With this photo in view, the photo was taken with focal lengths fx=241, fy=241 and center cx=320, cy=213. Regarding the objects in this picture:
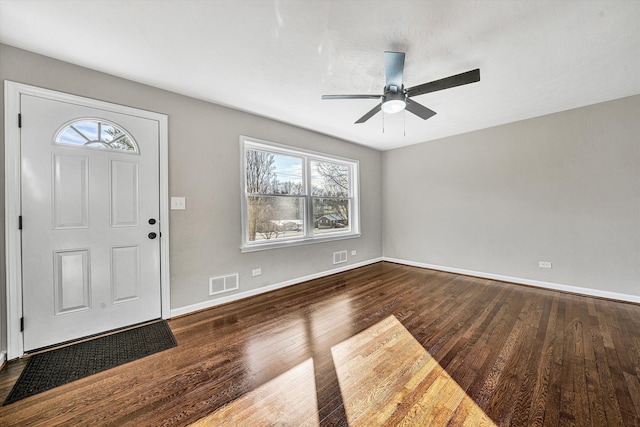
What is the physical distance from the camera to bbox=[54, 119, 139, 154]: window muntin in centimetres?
225

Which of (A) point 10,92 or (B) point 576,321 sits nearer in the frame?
(A) point 10,92

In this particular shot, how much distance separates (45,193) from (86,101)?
939 millimetres

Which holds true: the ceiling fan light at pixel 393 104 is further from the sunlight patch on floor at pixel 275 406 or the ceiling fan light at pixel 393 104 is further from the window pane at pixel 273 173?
the sunlight patch on floor at pixel 275 406

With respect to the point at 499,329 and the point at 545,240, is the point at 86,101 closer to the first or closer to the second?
the point at 499,329

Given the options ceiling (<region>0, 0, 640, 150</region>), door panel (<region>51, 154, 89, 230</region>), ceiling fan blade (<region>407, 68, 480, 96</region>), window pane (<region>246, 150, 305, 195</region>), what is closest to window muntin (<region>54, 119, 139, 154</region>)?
door panel (<region>51, 154, 89, 230</region>)

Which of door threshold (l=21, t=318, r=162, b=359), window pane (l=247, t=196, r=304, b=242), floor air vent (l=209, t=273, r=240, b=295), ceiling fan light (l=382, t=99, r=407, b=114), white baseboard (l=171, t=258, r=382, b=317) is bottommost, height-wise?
door threshold (l=21, t=318, r=162, b=359)

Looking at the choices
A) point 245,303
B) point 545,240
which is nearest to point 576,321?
point 545,240

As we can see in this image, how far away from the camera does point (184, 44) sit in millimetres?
2039

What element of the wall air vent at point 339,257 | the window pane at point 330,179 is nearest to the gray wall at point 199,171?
the window pane at point 330,179

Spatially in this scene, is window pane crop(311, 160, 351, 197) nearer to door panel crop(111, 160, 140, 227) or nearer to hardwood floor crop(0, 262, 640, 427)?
hardwood floor crop(0, 262, 640, 427)

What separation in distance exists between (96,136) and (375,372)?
3.33 m

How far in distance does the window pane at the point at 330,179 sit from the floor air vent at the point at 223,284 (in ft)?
6.44

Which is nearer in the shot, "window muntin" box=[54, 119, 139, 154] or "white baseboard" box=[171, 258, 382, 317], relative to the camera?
"window muntin" box=[54, 119, 139, 154]

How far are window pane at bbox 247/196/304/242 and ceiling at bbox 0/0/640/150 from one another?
4.64 feet
